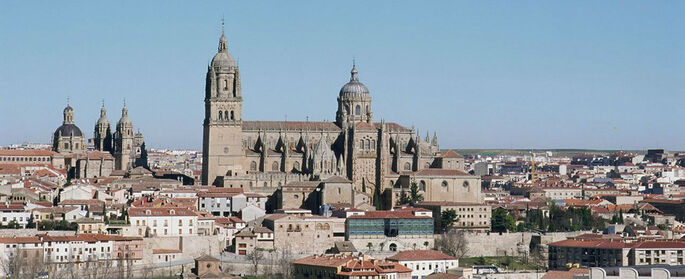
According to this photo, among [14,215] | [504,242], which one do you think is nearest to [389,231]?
[504,242]

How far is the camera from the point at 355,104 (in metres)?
88.8

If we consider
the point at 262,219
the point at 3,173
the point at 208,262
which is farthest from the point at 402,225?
the point at 3,173

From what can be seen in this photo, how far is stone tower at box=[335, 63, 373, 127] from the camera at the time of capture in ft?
290

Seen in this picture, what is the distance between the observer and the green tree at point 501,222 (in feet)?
251

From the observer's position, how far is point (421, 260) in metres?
63.2

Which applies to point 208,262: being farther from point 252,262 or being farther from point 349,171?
point 349,171

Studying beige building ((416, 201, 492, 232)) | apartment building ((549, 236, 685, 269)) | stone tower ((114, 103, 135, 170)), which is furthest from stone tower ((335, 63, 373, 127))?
apartment building ((549, 236, 685, 269))

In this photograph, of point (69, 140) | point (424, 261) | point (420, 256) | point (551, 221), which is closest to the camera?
point (424, 261)

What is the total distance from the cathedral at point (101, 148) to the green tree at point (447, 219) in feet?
80.4

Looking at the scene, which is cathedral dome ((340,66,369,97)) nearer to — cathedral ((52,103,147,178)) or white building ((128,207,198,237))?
cathedral ((52,103,147,178))

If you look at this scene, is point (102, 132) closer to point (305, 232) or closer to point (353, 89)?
point (353, 89)

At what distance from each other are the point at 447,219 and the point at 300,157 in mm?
11327

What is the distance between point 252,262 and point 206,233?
4.07m

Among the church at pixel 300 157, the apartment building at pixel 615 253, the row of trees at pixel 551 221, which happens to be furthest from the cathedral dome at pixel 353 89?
the apartment building at pixel 615 253
